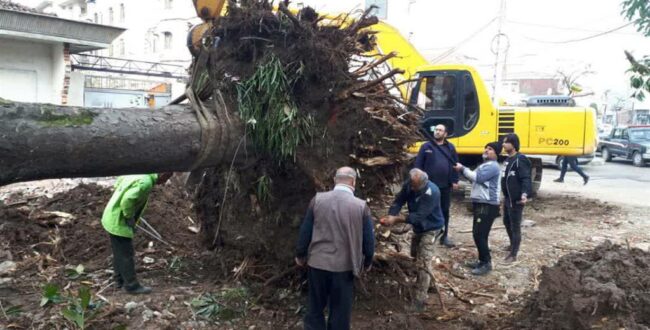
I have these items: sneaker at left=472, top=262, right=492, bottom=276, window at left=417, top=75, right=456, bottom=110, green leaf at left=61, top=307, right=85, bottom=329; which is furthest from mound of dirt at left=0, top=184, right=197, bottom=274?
window at left=417, top=75, right=456, bottom=110

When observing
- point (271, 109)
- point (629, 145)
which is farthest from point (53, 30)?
point (629, 145)

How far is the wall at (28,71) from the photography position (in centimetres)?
1366

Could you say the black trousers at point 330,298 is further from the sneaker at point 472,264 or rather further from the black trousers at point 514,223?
the black trousers at point 514,223

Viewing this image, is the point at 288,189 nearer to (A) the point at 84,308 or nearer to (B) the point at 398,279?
(B) the point at 398,279

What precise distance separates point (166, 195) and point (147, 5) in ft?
122

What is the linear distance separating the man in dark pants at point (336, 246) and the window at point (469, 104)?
6.47 m

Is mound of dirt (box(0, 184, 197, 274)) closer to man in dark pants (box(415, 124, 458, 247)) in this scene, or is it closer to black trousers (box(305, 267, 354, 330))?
black trousers (box(305, 267, 354, 330))

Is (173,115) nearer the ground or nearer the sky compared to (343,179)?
nearer the sky

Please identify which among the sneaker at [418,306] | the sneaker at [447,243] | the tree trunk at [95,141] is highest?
the tree trunk at [95,141]

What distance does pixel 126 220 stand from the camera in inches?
199

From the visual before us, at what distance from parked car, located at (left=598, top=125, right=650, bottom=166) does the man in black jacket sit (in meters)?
18.9

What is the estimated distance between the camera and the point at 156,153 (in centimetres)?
364

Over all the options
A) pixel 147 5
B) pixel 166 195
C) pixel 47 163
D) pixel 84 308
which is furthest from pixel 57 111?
pixel 147 5

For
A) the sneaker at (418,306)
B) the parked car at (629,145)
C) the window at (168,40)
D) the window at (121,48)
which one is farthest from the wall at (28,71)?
the window at (121,48)
